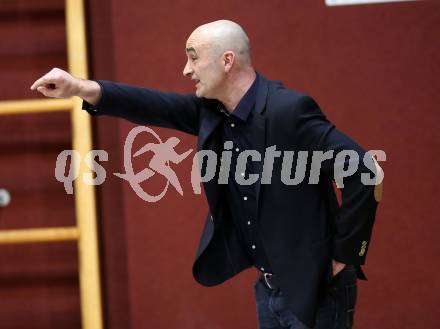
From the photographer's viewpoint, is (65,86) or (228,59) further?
(228,59)

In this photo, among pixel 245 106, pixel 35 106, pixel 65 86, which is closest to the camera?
pixel 65 86

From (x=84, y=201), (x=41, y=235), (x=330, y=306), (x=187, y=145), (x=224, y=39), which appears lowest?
(x=330, y=306)

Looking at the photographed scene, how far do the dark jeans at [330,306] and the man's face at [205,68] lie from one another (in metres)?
0.48

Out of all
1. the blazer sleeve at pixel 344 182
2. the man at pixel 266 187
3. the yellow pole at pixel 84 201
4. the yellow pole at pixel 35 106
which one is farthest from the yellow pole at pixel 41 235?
the blazer sleeve at pixel 344 182

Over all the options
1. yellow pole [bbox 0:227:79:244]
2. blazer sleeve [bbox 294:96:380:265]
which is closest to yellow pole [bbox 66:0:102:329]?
yellow pole [bbox 0:227:79:244]

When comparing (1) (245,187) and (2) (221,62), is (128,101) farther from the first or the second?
(1) (245,187)

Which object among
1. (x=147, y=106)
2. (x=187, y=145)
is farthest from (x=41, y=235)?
(x=147, y=106)

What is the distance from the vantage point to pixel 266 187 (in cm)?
175

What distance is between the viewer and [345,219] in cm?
169

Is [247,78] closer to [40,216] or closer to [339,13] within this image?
[339,13]

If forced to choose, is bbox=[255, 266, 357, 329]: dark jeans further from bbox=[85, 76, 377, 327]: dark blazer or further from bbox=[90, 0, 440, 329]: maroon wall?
bbox=[90, 0, 440, 329]: maroon wall

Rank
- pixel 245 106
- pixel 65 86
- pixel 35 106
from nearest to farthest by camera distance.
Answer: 1. pixel 65 86
2. pixel 245 106
3. pixel 35 106

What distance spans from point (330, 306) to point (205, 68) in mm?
616

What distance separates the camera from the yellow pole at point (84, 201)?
8.22 ft
